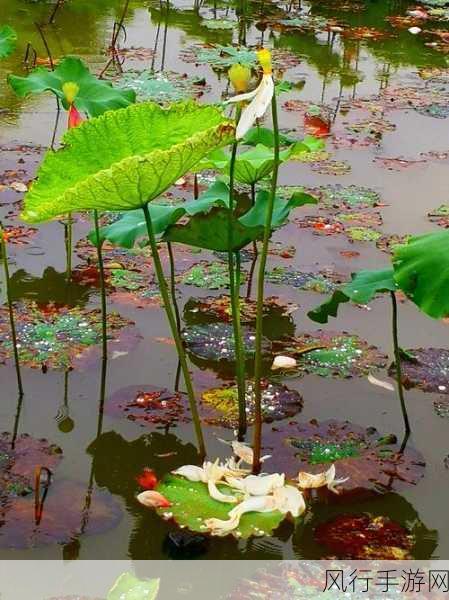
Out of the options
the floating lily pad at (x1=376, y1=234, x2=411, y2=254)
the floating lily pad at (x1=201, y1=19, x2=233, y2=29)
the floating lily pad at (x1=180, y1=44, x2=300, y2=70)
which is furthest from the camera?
the floating lily pad at (x1=201, y1=19, x2=233, y2=29)

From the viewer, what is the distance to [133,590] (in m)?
1.45

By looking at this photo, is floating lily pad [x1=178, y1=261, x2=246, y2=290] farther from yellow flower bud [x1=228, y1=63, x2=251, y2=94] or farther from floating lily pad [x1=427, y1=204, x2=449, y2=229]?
yellow flower bud [x1=228, y1=63, x2=251, y2=94]

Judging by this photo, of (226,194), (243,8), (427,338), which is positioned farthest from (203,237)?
(243,8)

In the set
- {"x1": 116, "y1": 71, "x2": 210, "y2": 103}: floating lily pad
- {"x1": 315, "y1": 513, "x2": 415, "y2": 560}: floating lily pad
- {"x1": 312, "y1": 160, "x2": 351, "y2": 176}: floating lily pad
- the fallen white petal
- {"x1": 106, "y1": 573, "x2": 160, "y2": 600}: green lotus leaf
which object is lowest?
{"x1": 315, "y1": 513, "x2": 415, "y2": 560}: floating lily pad

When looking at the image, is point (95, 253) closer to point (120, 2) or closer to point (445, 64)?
point (445, 64)

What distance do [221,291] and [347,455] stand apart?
897 mm

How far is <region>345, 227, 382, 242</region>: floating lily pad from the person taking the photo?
3162mm

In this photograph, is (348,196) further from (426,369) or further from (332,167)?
(426,369)

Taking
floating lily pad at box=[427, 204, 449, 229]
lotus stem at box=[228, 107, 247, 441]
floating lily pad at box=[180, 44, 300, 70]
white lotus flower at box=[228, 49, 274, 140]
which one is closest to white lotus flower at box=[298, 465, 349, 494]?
lotus stem at box=[228, 107, 247, 441]

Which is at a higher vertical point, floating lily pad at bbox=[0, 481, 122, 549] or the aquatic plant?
the aquatic plant

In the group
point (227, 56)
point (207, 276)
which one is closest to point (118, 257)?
point (207, 276)

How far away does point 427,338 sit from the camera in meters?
2.56

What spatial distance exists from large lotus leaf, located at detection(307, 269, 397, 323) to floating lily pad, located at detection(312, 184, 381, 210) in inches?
55.3

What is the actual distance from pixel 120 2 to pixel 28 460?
17.0 ft
